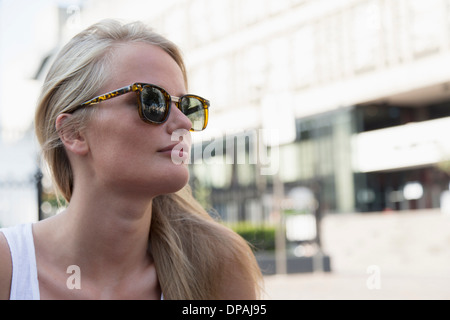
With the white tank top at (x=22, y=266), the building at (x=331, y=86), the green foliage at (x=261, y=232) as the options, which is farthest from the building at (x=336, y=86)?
the white tank top at (x=22, y=266)

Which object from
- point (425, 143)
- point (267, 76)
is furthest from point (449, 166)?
point (267, 76)

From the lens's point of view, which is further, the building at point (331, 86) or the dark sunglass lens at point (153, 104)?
the building at point (331, 86)

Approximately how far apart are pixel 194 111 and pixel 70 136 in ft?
0.98

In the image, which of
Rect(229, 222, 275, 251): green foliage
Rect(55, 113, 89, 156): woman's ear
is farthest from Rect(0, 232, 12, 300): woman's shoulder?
Rect(229, 222, 275, 251): green foliage

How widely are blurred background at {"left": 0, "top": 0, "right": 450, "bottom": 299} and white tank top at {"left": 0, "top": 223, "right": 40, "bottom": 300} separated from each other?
11360 mm

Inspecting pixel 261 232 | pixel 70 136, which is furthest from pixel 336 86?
pixel 70 136

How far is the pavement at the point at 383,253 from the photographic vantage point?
11473mm

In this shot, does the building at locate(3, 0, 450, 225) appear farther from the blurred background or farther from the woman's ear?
the woman's ear

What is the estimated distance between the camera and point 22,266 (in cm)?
126

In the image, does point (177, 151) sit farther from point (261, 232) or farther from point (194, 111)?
point (261, 232)

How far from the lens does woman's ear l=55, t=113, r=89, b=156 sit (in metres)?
1.36

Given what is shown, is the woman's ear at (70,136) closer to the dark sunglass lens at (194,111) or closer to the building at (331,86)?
the dark sunglass lens at (194,111)

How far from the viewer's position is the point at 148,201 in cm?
133
